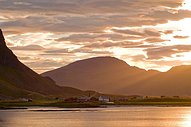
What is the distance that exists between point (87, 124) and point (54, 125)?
8151 mm

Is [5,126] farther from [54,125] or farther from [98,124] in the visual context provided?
[98,124]

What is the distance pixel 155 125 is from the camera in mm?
124250

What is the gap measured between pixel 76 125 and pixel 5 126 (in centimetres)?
1681

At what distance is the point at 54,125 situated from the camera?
12431cm

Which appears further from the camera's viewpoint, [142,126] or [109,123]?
[109,123]

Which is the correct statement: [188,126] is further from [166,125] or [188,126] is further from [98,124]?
[98,124]

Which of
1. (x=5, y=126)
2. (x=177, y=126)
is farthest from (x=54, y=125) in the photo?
(x=177, y=126)

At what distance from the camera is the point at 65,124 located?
127375 millimetres

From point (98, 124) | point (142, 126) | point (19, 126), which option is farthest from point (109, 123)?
point (19, 126)

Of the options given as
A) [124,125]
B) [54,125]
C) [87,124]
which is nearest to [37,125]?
[54,125]

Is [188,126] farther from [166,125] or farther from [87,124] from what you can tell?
[87,124]

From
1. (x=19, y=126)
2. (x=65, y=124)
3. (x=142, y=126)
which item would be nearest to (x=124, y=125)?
(x=142, y=126)

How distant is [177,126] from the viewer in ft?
405

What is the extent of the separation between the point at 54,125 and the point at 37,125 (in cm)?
399
